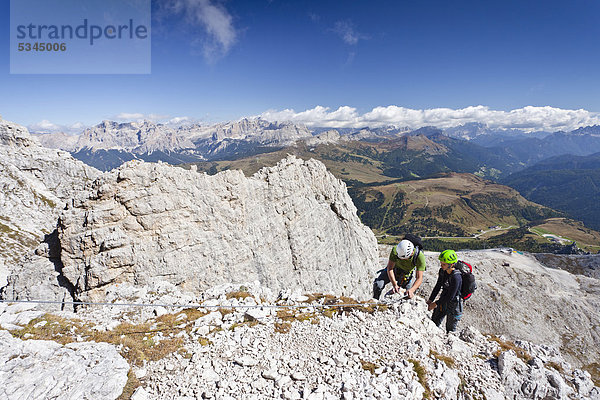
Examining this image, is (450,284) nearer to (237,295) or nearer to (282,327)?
(282,327)

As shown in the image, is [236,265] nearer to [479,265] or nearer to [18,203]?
[18,203]

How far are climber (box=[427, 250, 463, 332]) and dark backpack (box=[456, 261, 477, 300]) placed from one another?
21cm

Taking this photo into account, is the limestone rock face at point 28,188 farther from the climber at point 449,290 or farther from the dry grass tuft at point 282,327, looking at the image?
the climber at point 449,290

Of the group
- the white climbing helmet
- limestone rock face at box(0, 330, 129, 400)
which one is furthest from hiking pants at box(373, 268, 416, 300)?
limestone rock face at box(0, 330, 129, 400)

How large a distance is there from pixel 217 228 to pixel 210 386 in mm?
26458

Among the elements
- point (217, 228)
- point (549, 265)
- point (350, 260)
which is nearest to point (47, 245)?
point (217, 228)

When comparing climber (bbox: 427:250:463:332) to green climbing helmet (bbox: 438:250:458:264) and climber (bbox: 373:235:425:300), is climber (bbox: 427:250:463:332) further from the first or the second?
climber (bbox: 373:235:425:300)

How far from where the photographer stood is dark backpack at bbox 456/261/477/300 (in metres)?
13.9

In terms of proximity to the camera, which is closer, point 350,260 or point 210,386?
point 210,386

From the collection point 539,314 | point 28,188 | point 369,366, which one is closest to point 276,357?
point 369,366

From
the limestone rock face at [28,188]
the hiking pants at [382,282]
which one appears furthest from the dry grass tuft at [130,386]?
the limestone rock face at [28,188]

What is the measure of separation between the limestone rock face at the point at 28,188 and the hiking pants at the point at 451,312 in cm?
5626

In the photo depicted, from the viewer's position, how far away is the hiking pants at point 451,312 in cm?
1498

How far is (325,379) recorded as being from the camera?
1032cm
